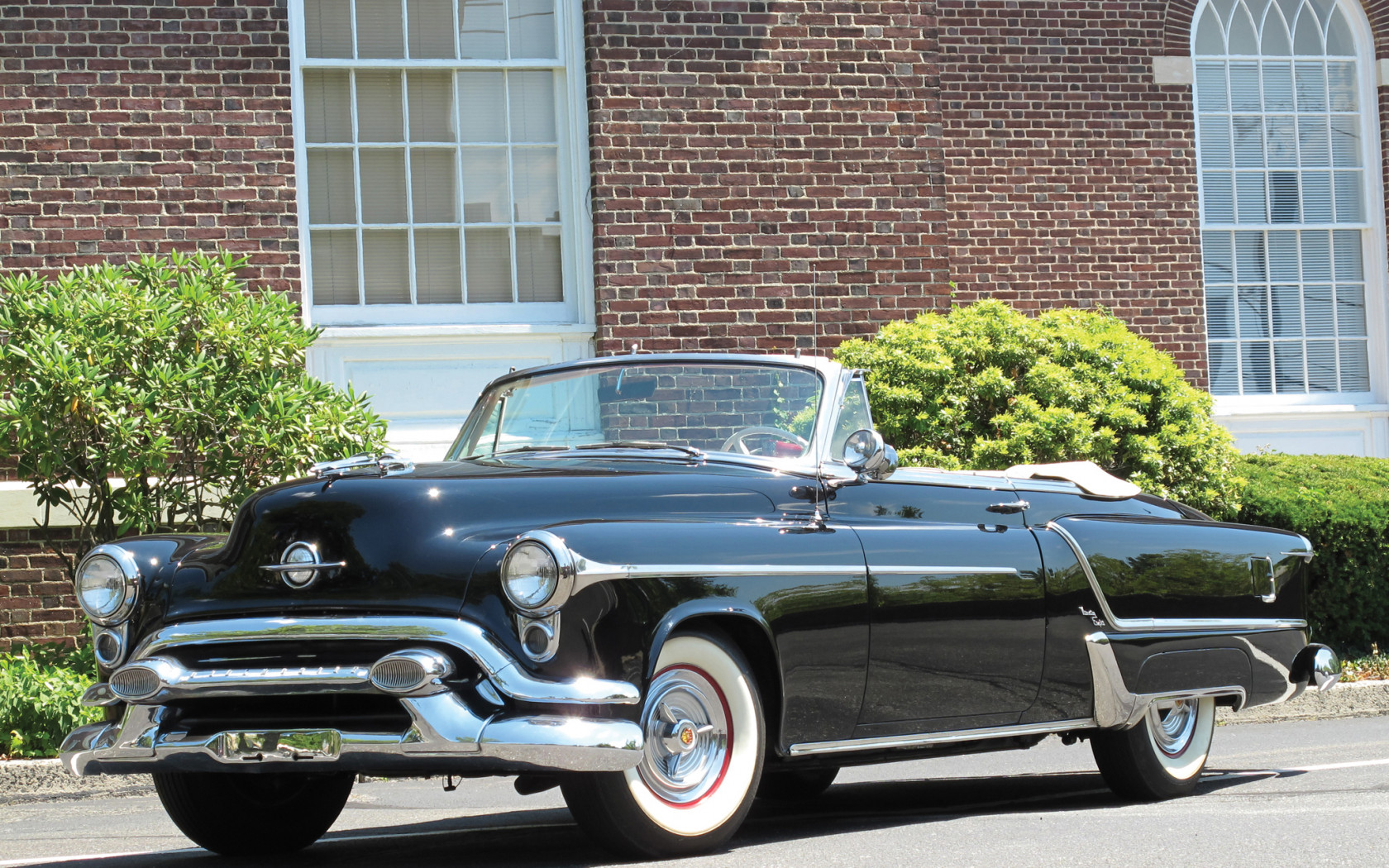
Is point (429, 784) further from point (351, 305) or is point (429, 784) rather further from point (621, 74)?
point (621, 74)

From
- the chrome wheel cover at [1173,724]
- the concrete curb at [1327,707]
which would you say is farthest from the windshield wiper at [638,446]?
the concrete curb at [1327,707]

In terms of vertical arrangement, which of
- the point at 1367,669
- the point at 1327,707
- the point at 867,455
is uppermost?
the point at 867,455

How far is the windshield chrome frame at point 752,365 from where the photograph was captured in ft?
18.2

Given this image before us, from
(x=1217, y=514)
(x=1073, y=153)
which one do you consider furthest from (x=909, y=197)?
(x=1217, y=514)

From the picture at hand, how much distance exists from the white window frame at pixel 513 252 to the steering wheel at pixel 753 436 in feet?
20.4

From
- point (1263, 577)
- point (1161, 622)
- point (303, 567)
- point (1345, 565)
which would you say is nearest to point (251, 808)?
point (303, 567)

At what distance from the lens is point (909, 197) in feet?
40.8

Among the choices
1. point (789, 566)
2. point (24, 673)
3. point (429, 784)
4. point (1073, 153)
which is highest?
point (1073, 153)

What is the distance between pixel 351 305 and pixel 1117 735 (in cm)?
710

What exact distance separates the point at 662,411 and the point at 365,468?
1.14 meters

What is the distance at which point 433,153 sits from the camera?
12.0 meters

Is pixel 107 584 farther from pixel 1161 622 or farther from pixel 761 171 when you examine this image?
pixel 761 171

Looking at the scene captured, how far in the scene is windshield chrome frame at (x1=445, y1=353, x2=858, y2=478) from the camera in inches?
218

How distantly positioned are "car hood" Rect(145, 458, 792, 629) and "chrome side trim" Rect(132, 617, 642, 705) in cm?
7
